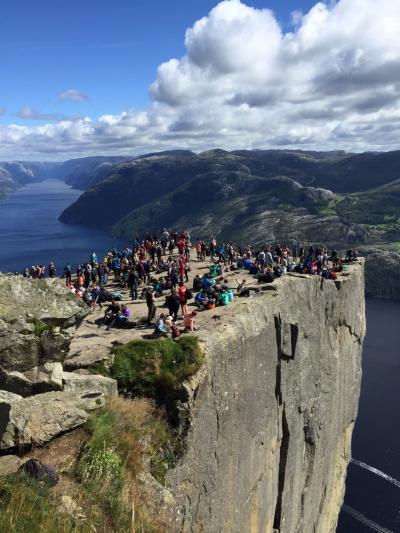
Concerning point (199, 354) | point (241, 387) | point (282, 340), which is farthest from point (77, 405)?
point (282, 340)

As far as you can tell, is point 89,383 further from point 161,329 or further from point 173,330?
point 161,329

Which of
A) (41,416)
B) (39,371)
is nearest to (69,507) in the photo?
(41,416)

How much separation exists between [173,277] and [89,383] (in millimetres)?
19688

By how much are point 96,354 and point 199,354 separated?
15.2ft

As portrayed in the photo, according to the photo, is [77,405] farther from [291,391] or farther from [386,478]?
[386,478]

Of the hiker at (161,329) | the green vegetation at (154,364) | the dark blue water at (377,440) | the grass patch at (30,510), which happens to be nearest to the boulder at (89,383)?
the green vegetation at (154,364)

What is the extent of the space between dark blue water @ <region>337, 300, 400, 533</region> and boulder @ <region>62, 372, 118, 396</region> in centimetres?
5161

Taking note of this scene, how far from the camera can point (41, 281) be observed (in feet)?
60.8

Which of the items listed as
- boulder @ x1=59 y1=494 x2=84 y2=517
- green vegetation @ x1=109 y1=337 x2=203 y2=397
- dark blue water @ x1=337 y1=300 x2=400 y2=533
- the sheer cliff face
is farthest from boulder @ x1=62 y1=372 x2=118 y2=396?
dark blue water @ x1=337 y1=300 x2=400 y2=533

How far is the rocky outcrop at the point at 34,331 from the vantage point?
16.5 metres

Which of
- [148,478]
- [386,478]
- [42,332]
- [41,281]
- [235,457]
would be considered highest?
[41,281]

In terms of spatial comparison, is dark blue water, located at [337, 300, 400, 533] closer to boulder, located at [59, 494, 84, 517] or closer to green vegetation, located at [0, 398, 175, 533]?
green vegetation, located at [0, 398, 175, 533]

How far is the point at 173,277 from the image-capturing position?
1431 inches

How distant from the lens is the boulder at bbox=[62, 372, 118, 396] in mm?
16719
